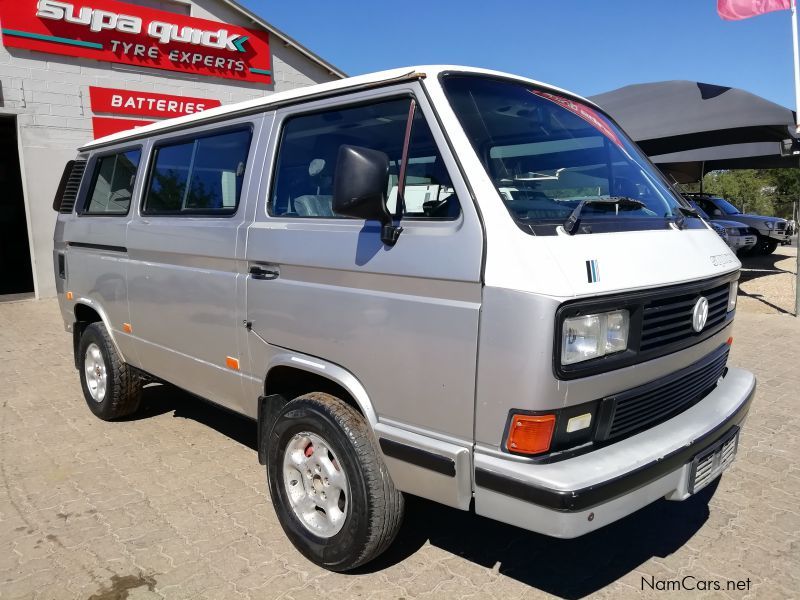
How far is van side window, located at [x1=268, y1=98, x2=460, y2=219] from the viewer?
255 centimetres

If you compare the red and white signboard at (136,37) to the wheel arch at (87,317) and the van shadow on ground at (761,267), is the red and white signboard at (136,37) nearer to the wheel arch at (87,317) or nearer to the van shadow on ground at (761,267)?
the wheel arch at (87,317)

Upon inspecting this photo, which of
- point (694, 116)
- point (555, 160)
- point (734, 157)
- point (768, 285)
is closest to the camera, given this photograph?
point (555, 160)

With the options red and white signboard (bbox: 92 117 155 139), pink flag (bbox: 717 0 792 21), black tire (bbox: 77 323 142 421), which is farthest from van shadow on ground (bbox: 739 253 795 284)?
red and white signboard (bbox: 92 117 155 139)

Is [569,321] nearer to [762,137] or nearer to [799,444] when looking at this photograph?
[799,444]

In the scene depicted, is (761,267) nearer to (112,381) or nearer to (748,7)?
(748,7)

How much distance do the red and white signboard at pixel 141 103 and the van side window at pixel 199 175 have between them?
7.87 meters

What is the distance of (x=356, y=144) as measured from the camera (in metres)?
2.92

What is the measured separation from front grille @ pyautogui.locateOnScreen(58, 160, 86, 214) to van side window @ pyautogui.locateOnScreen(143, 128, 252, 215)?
57.9 inches

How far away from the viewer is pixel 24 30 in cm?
1023

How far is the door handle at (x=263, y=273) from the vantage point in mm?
3061

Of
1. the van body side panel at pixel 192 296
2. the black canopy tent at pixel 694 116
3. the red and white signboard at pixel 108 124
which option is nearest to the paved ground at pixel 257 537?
the van body side panel at pixel 192 296

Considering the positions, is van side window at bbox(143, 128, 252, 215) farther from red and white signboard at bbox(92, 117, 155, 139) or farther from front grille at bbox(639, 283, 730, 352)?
red and white signboard at bbox(92, 117, 155, 139)

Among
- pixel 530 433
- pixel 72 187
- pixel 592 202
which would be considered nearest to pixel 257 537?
pixel 530 433

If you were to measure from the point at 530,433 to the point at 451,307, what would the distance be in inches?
21.1
